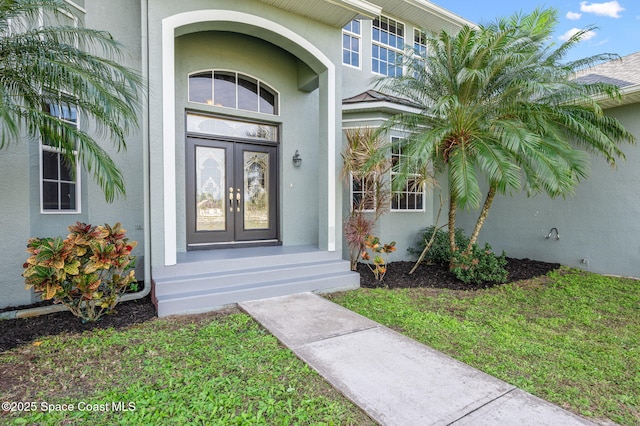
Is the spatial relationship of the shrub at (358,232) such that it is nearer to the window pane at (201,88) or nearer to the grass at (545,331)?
the grass at (545,331)

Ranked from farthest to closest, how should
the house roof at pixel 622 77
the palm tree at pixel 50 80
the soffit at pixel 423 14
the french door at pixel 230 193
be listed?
the soffit at pixel 423 14 < the french door at pixel 230 193 < the house roof at pixel 622 77 < the palm tree at pixel 50 80

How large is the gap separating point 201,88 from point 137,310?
15.7 ft

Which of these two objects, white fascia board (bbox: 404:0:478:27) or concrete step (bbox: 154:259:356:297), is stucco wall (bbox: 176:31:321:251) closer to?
concrete step (bbox: 154:259:356:297)

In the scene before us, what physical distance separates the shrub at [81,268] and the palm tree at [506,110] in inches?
205

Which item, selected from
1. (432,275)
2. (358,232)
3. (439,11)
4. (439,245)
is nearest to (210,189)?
(358,232)

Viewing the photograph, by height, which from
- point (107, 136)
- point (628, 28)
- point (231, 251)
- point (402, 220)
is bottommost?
point (231, 251)

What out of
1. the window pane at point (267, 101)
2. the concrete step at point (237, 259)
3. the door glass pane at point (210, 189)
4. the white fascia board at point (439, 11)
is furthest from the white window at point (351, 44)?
the concrete step at point (237, 259)

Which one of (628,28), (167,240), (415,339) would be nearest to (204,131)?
(167,240)

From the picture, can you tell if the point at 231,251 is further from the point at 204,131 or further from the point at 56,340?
the point at 56,340

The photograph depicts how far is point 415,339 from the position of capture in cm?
411

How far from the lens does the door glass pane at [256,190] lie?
7.68 meters

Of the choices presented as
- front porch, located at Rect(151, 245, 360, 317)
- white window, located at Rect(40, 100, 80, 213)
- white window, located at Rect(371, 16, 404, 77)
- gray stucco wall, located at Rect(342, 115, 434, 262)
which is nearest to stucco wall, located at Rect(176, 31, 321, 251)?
gray stucco wall, located at Rect(342, 115, 434, 262)

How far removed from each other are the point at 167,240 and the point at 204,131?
Result: 298 cm

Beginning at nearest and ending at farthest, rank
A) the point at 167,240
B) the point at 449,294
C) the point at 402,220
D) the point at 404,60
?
the point at 167,240
the point at 449,294
the point at 404,60
the point at 402,220
